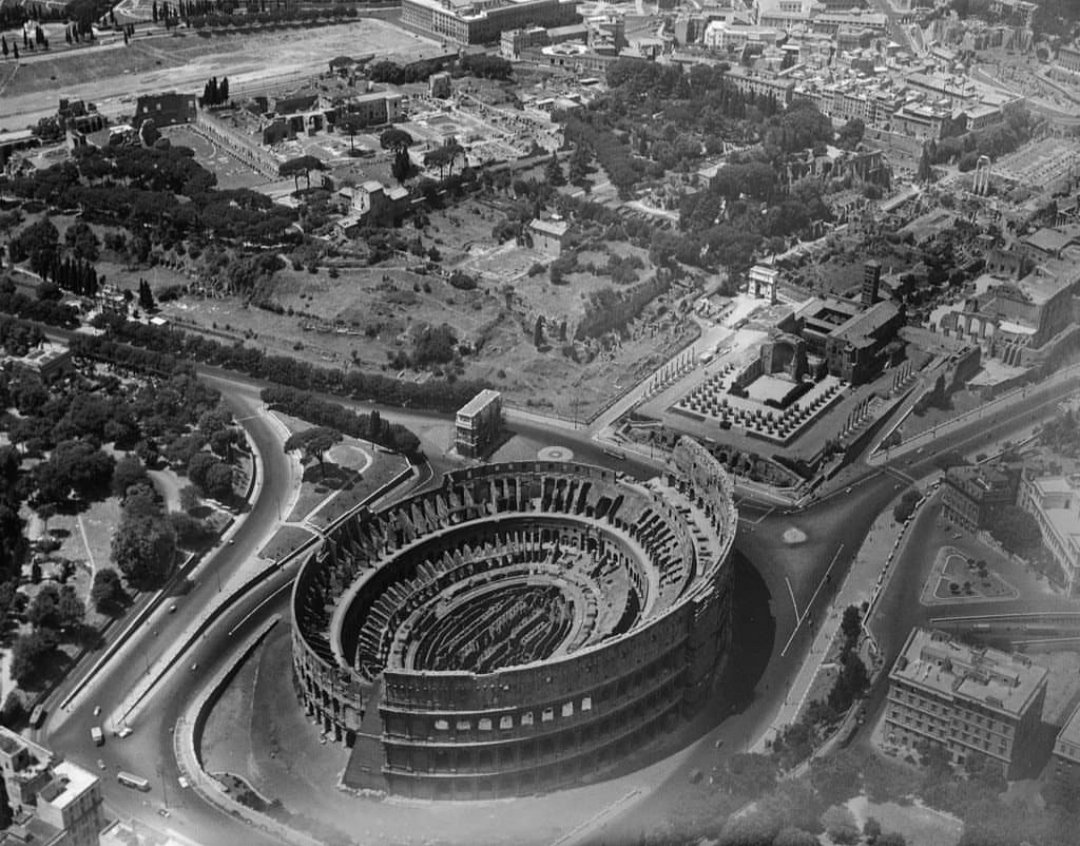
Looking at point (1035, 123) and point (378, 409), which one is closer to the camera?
point (378, 409)

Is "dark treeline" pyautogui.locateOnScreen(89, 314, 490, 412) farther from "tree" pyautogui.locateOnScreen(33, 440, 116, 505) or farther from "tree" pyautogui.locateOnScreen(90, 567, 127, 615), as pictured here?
"tree" pyautogui.locateOnScreen(90, 567, 127, 615)

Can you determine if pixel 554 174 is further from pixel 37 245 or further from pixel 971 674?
pixel 971 674

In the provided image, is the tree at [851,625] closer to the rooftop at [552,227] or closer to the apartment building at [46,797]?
the apartment building at [46,797]

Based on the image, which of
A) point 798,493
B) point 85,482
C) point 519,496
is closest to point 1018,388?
point 798,493

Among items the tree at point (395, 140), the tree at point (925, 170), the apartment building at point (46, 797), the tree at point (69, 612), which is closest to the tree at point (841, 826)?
the apartment building at point (46, 797)

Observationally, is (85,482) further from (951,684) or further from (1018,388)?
(1018,388)
